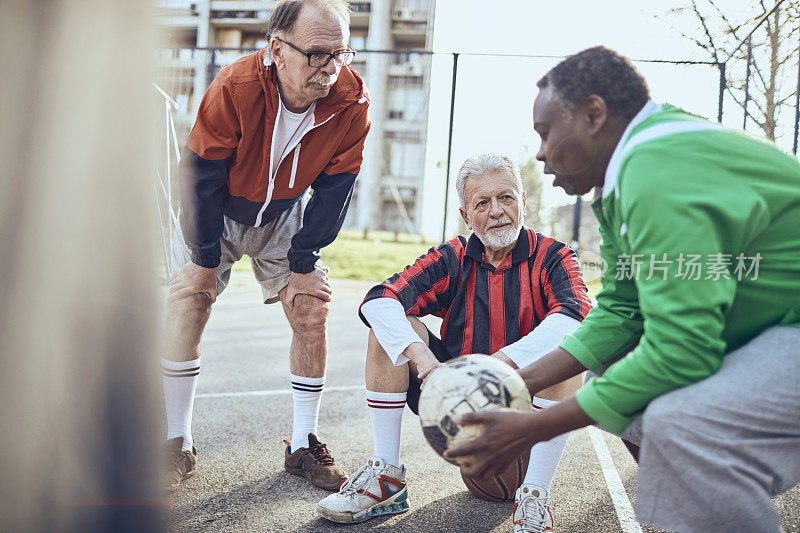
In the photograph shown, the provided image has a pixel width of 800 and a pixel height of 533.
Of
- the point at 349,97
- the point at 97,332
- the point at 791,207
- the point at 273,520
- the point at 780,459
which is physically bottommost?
the point at 273,520

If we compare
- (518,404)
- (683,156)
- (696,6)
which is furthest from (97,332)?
(696,6)

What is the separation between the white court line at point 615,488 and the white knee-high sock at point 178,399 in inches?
71.1

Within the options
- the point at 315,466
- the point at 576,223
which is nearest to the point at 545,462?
the point at 315,466

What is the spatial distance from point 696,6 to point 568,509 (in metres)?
6.58

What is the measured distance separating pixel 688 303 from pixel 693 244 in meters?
0.13

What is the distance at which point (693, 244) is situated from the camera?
52.5 inches

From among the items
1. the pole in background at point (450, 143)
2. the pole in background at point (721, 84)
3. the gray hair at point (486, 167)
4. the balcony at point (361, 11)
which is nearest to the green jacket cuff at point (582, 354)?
the gray hair at point (486, 167)

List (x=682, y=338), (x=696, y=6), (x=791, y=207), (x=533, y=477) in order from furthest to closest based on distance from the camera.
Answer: (x=696, y=6)
(x=533, y=477)
(x=791, y=207)
(x=682, y=338)

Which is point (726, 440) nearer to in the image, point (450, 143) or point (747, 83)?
point (747, 83)

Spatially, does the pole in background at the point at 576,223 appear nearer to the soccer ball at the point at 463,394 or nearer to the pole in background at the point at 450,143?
the pole in background at the point at 450,143

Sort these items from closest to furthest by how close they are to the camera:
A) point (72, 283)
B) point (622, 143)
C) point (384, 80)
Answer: point (72, 283), point (622, 143), point (384, 80)

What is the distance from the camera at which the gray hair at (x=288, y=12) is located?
8.47ft

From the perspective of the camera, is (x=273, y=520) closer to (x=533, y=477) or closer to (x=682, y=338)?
(x=533, y=477)

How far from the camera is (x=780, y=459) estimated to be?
153 centimetres
